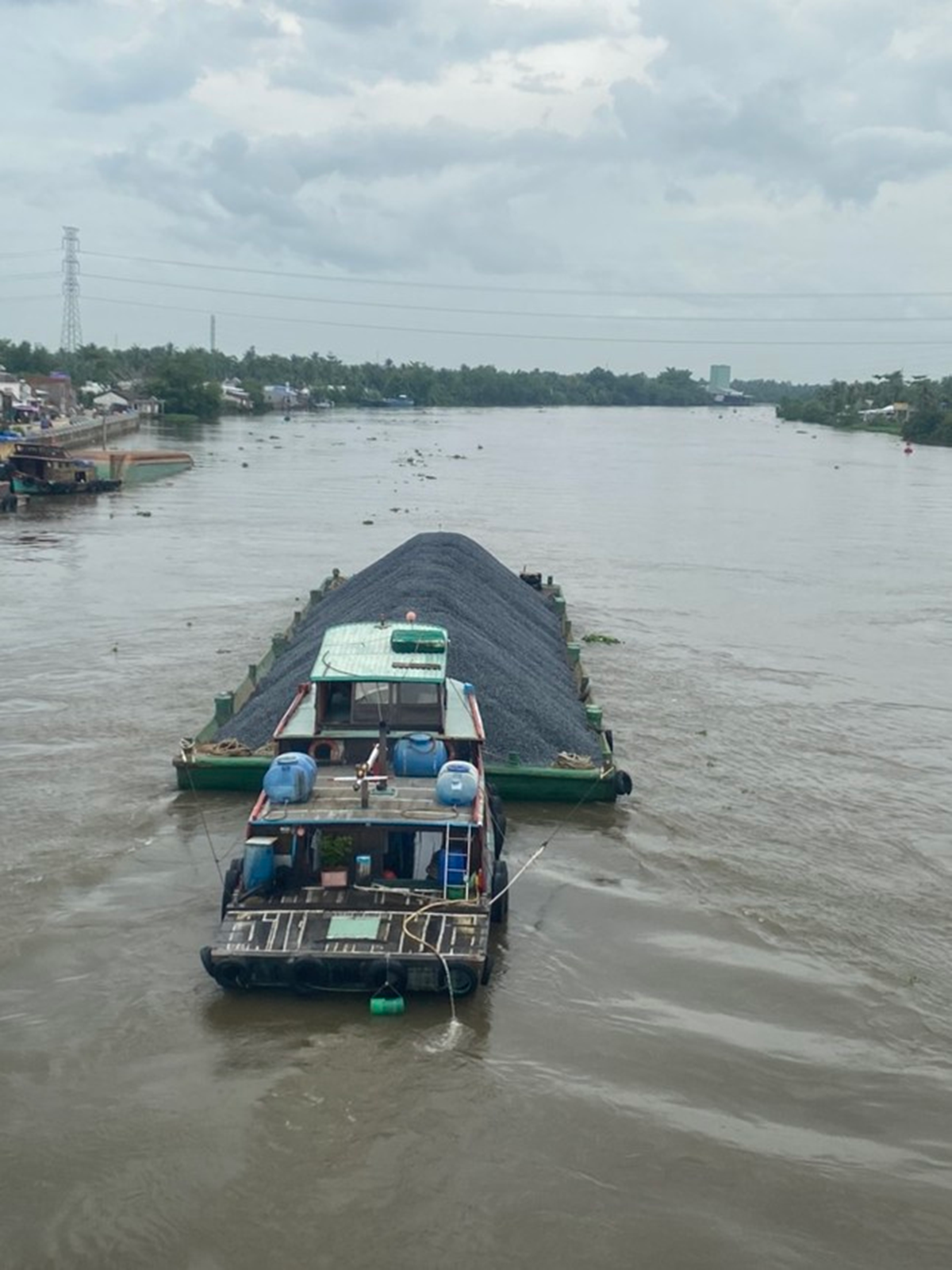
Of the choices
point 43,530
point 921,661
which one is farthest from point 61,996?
point 43,530

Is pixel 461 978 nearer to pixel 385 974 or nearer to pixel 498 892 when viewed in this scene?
pixel 385 974

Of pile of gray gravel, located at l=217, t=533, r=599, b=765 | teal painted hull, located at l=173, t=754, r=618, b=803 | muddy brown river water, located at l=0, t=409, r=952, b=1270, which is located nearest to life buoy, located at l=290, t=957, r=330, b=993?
muddy brown river water, located at l=0, t=409, r=952, b=1270

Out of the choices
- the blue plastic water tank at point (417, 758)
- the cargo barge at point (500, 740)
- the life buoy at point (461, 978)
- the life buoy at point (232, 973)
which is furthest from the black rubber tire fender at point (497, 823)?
the life buoy at point (232, 973)

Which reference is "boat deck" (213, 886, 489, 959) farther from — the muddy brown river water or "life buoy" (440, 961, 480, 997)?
the muddy brown river water

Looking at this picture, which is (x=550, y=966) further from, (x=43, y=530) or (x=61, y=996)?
(x=43, y=530)

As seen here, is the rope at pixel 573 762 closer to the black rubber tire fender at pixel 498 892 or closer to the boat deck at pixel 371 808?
the black rubber tire fender at pixel 498 892

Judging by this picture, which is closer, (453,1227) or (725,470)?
(453,1227)

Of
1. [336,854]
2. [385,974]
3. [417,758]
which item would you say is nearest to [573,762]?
[417,758]
